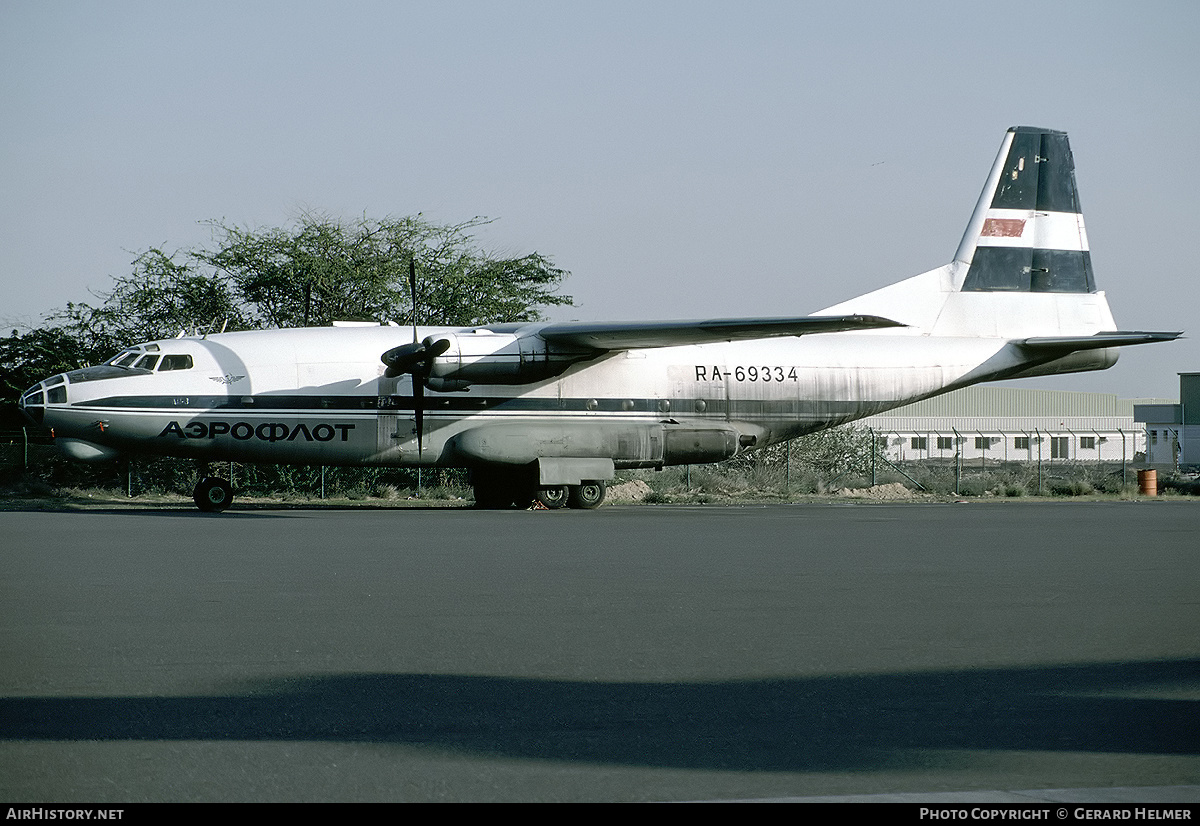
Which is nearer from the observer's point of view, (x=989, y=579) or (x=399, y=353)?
(x=989, y=579)

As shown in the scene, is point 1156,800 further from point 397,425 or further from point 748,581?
point 397,425

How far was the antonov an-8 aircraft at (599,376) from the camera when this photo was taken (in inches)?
938

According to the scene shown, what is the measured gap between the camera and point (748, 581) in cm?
1159

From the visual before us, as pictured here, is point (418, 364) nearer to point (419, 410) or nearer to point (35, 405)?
point (419, 410)

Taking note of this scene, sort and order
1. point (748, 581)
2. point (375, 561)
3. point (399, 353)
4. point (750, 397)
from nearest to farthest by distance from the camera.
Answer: point (748, 581)
point (375, 561)
point (399, 353)
point (750, 397)

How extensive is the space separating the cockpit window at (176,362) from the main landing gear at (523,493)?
655cm

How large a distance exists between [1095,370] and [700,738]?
27.0m

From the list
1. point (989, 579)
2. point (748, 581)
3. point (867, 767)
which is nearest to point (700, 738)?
point (867, 767)

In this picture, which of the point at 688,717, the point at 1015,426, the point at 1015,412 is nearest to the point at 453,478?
the point at 688,717

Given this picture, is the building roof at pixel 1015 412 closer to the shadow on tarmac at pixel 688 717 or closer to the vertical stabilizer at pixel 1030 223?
the vertical stabilizer at pixel 1030 223

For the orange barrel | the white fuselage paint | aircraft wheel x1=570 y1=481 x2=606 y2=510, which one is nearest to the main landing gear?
aircraft wheel x1=570 y1=481 x2=606 y2=510

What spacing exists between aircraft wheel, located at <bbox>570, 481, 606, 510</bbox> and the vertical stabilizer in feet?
36.3

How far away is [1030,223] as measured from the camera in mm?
30750

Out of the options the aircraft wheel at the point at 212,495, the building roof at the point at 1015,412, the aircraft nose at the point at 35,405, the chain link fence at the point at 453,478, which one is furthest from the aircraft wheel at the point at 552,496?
the building roof at the point at 1015,412
